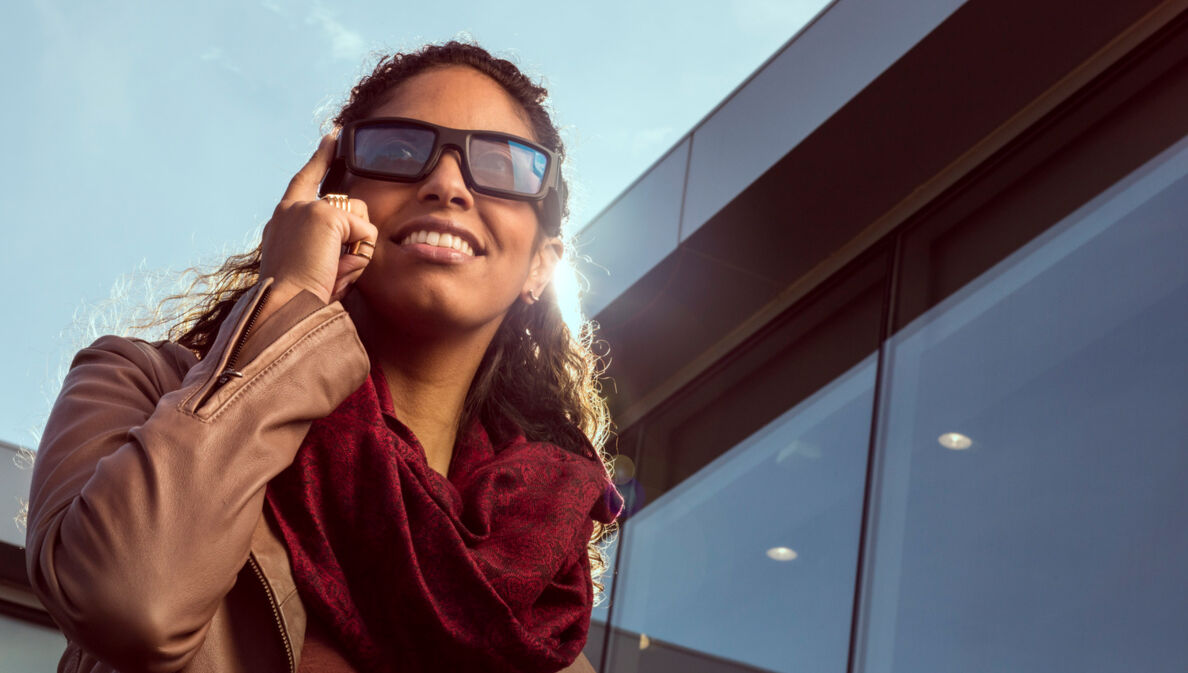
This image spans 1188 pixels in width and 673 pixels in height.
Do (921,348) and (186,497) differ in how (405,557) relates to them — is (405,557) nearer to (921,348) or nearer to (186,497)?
(186,497)

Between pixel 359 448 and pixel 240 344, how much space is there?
256 millimetres

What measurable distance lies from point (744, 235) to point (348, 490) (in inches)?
146

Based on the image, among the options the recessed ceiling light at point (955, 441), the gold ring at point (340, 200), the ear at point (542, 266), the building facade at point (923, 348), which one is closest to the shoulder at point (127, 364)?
the gold ring at point (340, 200)

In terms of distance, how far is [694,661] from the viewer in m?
4.74

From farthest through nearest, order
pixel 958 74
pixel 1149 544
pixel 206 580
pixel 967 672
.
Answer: pixel 958 74, pixel 967 672, pixel 1149 544, pixel 206 580

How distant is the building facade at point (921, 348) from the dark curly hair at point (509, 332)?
1.57 m

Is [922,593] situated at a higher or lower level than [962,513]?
lower

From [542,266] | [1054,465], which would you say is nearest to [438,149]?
[542,266]

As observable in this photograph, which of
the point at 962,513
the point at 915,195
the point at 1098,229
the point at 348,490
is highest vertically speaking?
the point at 915,195

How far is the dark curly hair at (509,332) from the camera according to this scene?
1.96m

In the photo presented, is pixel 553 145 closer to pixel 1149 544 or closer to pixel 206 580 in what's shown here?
pixel 206 580

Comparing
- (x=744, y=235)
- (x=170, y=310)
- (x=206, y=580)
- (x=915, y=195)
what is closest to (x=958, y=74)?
(x=915, y=195)

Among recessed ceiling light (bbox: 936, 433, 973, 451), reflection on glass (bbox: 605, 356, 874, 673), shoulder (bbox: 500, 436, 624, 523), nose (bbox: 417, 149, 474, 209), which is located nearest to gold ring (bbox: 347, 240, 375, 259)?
nose (bbox: 417, 149, 474, 209)

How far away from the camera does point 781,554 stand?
4422 millimetres
